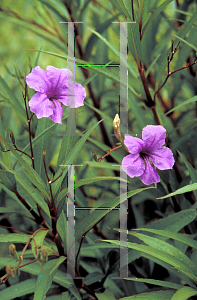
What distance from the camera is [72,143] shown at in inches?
19.2

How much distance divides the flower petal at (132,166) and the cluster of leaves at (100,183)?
3 centimetres

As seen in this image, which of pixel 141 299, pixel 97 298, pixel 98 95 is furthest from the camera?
pixel 98 95

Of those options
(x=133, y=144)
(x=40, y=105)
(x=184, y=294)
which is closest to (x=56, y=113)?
(x=40, y=105)

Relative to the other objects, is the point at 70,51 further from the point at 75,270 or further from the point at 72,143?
the point at 75,270

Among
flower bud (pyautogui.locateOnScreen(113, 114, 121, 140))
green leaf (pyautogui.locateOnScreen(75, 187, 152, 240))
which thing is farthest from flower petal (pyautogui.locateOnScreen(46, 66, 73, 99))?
green leaf (pyautogui.locateOnScreen(75, 187, 152, 240))

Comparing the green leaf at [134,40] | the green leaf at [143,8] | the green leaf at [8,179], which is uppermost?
the green leaf at [143,8]

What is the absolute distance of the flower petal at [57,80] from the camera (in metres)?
0.47

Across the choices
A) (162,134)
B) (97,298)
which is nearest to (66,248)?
(97,298)

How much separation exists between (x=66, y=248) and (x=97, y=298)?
15 centimetres

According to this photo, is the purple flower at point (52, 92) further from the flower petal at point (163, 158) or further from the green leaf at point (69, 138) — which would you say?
the flower petal at point (163, 158)

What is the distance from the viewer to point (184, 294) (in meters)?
0.42

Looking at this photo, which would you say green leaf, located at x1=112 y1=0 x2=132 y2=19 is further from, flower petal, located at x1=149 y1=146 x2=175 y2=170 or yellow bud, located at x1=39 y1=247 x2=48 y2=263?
yellow bud, located at x1=39 y1=247 x2=48 y2=263

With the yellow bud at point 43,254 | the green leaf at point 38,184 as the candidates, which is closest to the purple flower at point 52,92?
the green leaf at point 38,184

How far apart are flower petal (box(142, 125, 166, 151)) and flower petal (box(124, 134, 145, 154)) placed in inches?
0.5
